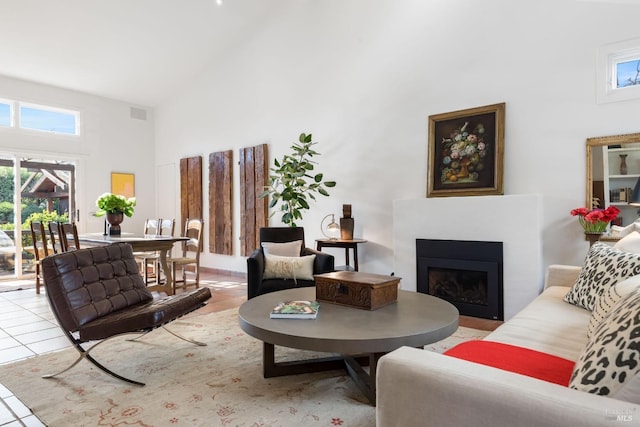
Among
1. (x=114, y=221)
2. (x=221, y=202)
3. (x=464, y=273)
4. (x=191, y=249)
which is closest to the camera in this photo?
(x=464, y=273)

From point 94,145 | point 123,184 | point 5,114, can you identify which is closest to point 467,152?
point 123,184

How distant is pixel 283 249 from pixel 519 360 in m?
2.65

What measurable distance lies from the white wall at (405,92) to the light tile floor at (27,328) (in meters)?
1.44

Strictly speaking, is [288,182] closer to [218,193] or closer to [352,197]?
[352,197]

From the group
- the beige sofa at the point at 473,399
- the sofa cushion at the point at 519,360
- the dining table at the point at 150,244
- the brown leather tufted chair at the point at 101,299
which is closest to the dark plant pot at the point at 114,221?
the dining table at the point at 150,244

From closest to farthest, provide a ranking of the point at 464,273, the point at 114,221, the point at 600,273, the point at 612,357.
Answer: the point at 612,357
the point at 600,273
the point at 464,273
the point at 114,221

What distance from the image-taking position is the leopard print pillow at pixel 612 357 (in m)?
0.86

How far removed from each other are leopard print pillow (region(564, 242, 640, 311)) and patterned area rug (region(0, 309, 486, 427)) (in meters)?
1.06

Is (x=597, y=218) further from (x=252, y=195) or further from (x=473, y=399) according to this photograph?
(x=252, y=195)

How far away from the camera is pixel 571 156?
3.46 m

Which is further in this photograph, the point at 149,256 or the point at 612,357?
the point at 149,256

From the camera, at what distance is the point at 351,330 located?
6.11ft

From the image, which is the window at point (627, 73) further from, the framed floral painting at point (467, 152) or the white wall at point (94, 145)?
the white wall at point (94, 145)

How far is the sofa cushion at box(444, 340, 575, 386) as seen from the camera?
4.21 feet
